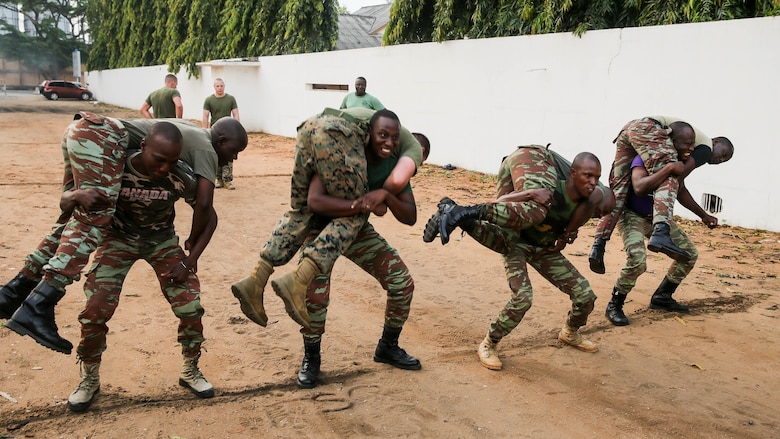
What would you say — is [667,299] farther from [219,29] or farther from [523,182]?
[219,29]

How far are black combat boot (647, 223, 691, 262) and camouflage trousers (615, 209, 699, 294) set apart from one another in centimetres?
15

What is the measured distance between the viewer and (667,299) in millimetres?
6027

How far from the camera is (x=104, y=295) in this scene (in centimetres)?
378

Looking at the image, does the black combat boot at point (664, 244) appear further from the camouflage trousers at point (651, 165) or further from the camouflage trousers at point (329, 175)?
the camouflage trousers at point (329, 175)

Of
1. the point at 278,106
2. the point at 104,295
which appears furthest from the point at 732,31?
the point at 278,106

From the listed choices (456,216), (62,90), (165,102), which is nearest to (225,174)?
(165,102)

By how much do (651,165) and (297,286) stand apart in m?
3.28

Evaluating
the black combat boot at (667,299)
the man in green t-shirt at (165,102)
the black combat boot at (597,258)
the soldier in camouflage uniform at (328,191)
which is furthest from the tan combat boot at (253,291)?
the man in green t-shirt at (165,102)

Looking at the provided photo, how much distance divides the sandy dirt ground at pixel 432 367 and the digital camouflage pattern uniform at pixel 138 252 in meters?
0.45

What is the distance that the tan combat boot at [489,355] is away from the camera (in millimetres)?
4633

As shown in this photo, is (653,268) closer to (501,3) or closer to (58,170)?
(501,3)

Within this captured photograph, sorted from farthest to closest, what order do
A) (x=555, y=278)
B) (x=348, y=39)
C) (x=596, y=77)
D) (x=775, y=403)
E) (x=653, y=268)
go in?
(x=348, y=39) < (x=596, y=77) < (x=653, y=268) < (x=555, y=278) < (x=775, y=403)

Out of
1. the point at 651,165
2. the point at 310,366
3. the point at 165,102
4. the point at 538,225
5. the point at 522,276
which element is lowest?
the point at 310,366

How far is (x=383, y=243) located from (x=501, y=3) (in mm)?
10158
